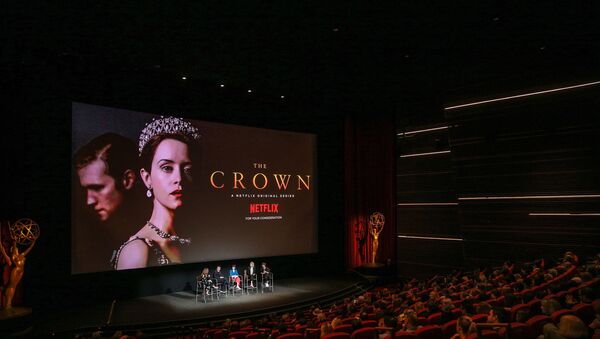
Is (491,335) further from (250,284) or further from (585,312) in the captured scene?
(250,284)

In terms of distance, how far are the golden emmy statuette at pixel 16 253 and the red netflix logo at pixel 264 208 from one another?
5.46 meters

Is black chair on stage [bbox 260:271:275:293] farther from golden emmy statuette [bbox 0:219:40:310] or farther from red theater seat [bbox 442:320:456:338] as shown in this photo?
red theater seat [bbox 442:320:456:338]

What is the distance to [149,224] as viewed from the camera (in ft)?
36.2

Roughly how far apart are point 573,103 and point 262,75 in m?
6.70

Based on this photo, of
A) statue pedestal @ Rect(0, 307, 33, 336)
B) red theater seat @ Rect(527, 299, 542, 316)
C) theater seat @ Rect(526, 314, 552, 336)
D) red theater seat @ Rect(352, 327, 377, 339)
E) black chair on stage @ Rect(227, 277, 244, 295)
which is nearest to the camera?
theater seat @ Rect(526, 314, 552, 336)

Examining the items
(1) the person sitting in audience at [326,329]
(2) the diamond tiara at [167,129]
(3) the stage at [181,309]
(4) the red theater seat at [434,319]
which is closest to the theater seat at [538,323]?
(4) the red theater seat at [434,319]

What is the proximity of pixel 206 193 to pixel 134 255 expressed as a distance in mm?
2363

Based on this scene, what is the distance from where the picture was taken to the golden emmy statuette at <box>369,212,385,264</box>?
14031 mm

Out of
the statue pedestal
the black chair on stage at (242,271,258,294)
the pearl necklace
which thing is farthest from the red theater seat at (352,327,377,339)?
the pearl necklace

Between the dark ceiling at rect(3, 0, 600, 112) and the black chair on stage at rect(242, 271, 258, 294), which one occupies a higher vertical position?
the dark ceiling at rect(3, 0, 600, 112)

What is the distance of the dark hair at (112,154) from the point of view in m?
10.1

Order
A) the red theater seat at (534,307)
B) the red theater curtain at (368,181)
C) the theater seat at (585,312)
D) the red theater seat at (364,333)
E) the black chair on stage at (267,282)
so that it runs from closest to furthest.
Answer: the theater seat at (585,312)
the red theater seat at (364,333)
the red theater seat at (534,307)
the black chair on stage at (267,282)
the red theater curtain at (368,181)

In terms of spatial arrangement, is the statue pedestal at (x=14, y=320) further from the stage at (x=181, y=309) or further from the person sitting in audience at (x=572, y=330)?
the person sitting in audience at (x=572, y=330)

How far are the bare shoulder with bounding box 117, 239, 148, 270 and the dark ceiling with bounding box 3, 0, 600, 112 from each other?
3758 mm
